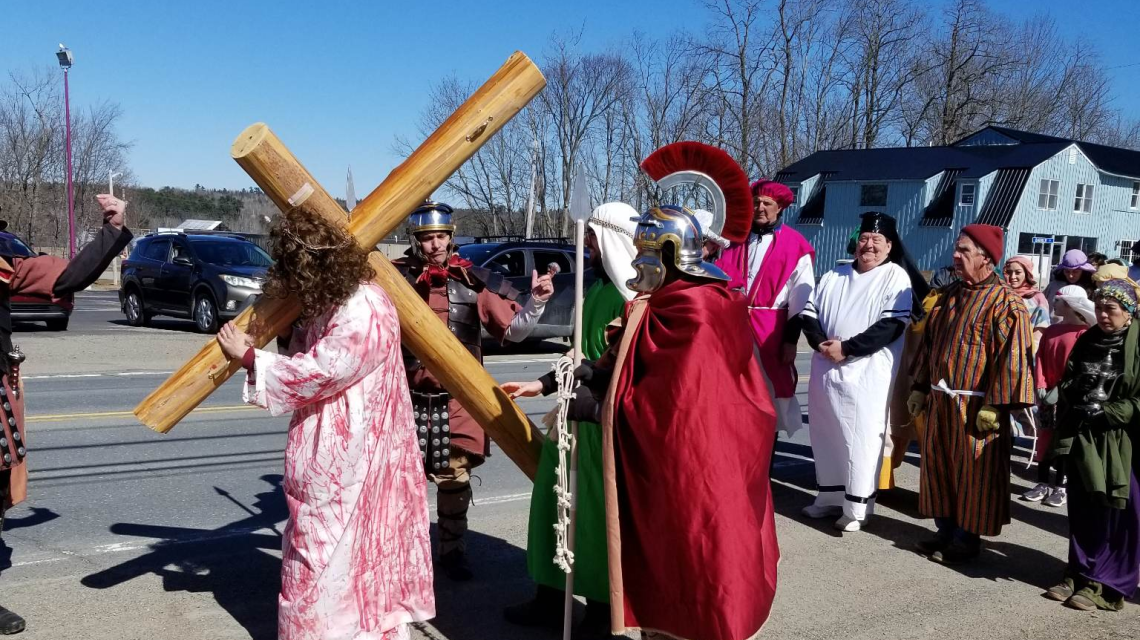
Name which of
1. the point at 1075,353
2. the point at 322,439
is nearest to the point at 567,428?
the point at 322,439

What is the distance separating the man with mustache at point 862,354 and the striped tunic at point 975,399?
1.34ft

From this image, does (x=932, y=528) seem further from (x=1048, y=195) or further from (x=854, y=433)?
(x=1048, y=195)

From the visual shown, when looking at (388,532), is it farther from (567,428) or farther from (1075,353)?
(1075,353)

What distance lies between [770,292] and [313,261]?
3.75m

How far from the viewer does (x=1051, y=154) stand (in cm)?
3984

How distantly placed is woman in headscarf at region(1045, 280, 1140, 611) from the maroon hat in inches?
25.1

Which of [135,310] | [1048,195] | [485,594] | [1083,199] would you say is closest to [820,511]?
[485,594]

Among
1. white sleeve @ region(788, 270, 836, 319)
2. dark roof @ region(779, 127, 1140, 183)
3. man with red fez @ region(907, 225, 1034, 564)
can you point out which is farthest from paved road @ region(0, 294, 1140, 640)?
dark roof @ region(779, 127, 1140, 183)

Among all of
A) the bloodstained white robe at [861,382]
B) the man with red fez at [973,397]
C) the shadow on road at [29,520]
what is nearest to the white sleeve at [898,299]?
the bloodstained white robe at [861,382]

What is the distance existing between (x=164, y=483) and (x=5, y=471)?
2556mm

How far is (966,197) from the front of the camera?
130 feet

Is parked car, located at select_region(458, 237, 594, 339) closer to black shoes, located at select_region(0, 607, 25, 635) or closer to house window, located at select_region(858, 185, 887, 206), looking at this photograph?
black shoes, located at select_region(0, 607, 25, 635)

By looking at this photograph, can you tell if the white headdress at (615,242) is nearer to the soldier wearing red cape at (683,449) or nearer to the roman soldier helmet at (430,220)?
the soldier wearing red cape at (683,449)

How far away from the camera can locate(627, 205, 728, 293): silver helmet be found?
11.5 ft
